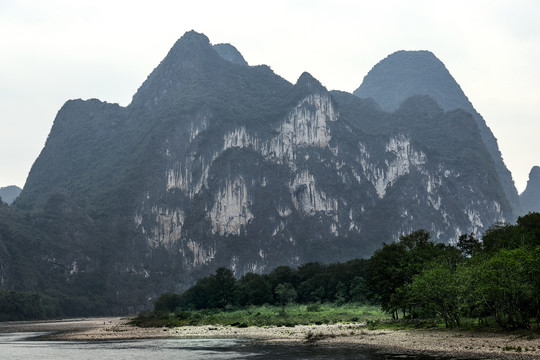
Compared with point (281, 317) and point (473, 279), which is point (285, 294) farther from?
point (473, 279)

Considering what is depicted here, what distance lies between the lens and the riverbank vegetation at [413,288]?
5228 centimetres

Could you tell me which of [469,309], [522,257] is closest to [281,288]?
[469,309]

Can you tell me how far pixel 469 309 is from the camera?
66.0 m

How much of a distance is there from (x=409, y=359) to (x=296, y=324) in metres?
49.6

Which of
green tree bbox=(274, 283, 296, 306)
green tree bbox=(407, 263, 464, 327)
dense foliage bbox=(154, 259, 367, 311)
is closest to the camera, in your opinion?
green tree bbox=(407, 263, 464, 327)

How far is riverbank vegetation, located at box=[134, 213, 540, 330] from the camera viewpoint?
2058 inches

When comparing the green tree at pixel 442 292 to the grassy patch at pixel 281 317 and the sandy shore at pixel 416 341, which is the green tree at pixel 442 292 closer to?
the sandy shore at pixel 416 341

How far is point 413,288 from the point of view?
65.2m

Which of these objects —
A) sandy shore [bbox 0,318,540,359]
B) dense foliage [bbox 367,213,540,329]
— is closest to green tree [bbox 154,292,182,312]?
sandy shore [bbox 0,318,540,359]

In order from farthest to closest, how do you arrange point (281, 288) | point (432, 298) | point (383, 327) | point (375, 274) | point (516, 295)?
point (281, 288) < point (375, 274) < point (383, 327) < point (432, 298) < point (516, 295)

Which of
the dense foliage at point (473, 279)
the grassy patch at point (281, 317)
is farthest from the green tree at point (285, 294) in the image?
the dense foliage at point (473, 279)

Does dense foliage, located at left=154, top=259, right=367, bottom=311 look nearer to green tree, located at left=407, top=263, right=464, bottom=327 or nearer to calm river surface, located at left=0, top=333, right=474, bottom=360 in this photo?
green tree, located at left=407, top=263, right=464, bottom=327

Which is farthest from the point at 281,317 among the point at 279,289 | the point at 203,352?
the point at 203,352

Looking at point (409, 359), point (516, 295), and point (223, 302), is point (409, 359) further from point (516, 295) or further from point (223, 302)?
point (223, 302)
